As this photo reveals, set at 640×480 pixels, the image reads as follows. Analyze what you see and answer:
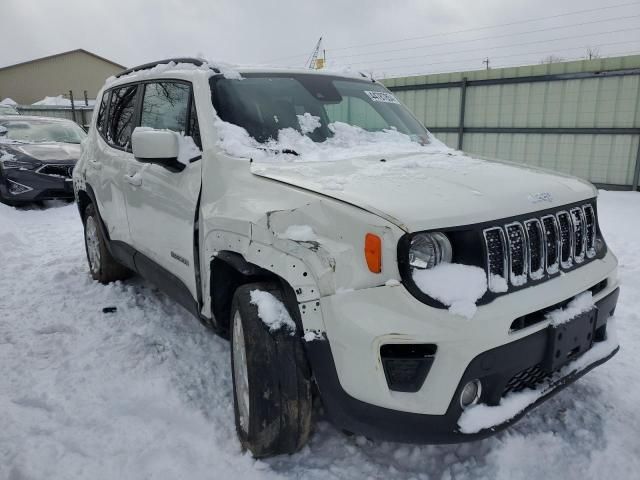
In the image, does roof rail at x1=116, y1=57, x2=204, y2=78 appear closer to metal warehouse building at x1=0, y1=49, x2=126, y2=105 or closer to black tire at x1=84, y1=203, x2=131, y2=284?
black tire at x1=84, y1=203, x2=131, y2=284

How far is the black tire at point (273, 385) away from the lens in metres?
2.14

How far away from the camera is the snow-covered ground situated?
2305 millimetres

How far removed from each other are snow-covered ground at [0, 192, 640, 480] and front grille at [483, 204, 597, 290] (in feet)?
2.88

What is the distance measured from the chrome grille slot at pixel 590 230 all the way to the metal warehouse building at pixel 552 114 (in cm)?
826

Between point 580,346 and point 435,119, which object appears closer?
point 580,346

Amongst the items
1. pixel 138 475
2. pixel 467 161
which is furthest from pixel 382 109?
pixel 138 475

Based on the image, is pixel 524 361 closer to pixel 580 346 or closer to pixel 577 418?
pixel 580 346

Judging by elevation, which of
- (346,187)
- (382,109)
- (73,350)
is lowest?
(73,350)

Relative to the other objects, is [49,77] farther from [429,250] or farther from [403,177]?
[429,250]

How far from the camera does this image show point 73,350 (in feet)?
11.4

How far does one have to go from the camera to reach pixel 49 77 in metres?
41.7

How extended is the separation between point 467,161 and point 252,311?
59.9 inches

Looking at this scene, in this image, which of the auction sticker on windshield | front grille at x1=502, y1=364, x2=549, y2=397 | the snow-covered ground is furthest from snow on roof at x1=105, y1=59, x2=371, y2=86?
front grille at x1=502, y1=364, x2=549, y2=397

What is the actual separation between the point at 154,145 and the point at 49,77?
4632cm
